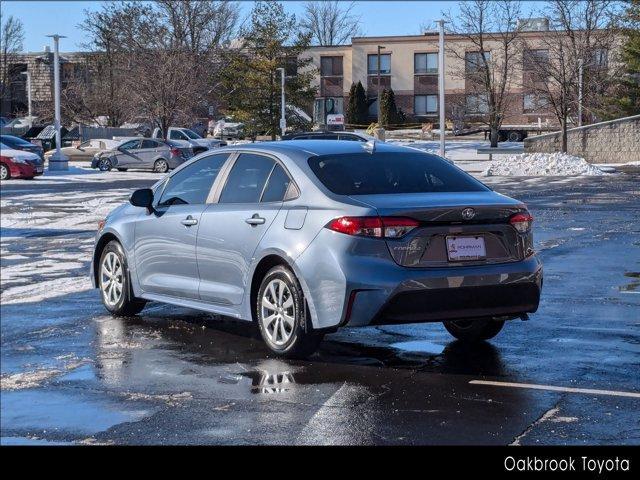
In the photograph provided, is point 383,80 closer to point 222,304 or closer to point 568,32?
point 568,32

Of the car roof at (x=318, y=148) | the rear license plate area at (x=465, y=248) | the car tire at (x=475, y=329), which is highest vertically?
the car roof at (x=318, y=148)

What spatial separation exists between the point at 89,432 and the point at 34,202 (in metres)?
19.8

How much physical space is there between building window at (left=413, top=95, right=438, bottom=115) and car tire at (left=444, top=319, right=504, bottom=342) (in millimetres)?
75403

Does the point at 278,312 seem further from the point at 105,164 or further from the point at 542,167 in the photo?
the point at 105,164

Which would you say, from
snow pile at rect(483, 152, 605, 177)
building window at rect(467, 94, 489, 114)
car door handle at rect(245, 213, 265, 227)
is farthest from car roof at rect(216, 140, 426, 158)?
building window at rect(467, 94, 489, 114)

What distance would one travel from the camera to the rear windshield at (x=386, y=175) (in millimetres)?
7871

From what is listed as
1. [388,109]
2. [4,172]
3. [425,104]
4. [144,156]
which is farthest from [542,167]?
[425,104]

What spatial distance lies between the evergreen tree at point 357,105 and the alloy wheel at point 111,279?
7207 cm

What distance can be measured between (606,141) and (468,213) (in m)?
40.4

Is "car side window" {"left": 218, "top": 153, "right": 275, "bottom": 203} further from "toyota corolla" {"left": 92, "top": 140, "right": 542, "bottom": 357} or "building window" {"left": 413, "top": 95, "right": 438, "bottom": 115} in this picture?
"building window" {"left": 413, "top": 95, "right": 438, "bottom": 115}

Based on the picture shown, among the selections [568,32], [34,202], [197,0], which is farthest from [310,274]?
[197,0]

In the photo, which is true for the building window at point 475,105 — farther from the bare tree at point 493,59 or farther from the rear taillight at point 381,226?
the rear taillight at point 381,226

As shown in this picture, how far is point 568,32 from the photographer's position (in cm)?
5175

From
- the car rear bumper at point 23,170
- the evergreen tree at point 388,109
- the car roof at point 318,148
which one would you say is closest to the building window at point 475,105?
the evergreen tree at point 388,109
